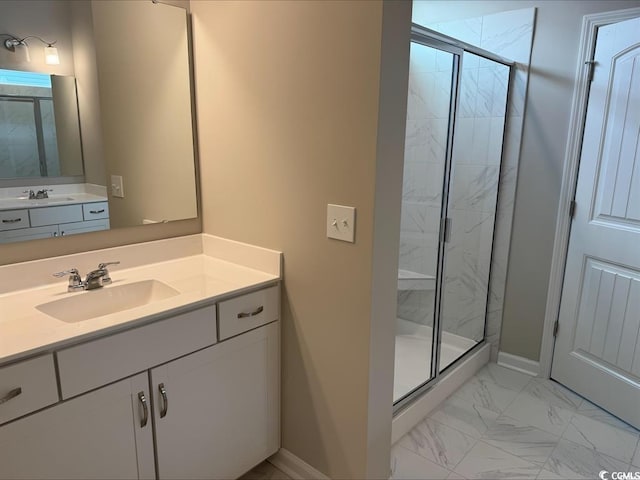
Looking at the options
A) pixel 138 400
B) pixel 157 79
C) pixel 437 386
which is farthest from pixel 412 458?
pixel 157 79

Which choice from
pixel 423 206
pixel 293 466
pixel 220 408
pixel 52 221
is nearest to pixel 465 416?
pixel 293 466

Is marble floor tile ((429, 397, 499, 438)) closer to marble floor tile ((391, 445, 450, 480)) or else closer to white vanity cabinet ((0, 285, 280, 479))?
marble floor tile ((391, 445, 450, 480))

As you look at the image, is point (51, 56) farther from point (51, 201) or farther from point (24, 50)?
point (51, 201)

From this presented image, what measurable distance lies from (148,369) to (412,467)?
1.25 meters

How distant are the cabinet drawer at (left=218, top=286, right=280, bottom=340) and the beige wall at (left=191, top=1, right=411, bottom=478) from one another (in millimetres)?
70

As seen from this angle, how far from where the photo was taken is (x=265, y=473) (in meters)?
1.91

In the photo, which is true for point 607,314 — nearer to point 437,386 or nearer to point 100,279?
point 437,386

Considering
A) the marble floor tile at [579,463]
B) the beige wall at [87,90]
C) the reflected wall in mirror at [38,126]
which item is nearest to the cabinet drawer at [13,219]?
the reflected wall in mirror at [38,126]

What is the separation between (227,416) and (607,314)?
203cm

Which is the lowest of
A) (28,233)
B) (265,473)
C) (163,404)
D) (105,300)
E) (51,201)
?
(265,473)

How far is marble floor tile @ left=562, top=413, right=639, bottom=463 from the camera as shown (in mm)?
2072

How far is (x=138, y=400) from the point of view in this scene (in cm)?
139

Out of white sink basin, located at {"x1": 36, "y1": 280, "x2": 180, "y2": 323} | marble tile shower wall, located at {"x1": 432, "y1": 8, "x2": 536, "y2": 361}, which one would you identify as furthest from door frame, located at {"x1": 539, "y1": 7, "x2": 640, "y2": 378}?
white sink basin, located at {"x1": 36, "y1": 280, "x2": 180, "y2": 323}

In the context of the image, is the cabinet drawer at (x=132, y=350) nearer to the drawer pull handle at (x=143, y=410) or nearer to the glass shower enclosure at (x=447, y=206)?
the drawer pull handle at (x=143, y=410)
